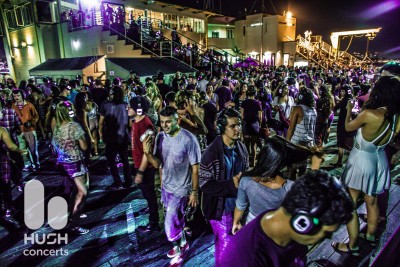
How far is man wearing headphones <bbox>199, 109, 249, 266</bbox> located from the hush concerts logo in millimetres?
2257

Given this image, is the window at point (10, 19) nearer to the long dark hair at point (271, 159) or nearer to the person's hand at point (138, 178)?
the person's hand at point (138, 178)

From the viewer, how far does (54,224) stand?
13.2 feet

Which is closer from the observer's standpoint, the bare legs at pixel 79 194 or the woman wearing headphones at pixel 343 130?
the bare legs at pixel 79 194

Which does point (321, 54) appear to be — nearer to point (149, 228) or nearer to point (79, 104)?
point (79, 104)

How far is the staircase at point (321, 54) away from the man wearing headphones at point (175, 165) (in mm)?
31189

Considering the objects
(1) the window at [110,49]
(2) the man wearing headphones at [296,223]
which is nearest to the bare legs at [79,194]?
(2) the man wearing headphones at [296,223]

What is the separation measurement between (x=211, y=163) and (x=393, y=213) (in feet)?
10.5

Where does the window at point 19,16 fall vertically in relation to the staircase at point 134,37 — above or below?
above

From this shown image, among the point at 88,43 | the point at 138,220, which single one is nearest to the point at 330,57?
the point at 88,43

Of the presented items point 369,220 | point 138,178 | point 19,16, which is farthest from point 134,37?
point 369,220

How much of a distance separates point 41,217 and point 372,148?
488 cm

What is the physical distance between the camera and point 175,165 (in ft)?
9.62

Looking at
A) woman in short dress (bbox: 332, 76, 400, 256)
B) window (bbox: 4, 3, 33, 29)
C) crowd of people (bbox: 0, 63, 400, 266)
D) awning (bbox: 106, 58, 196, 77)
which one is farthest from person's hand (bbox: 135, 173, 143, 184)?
window (bbox: 4, 3, 33, 29)

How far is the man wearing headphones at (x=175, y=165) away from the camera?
2896 mm
